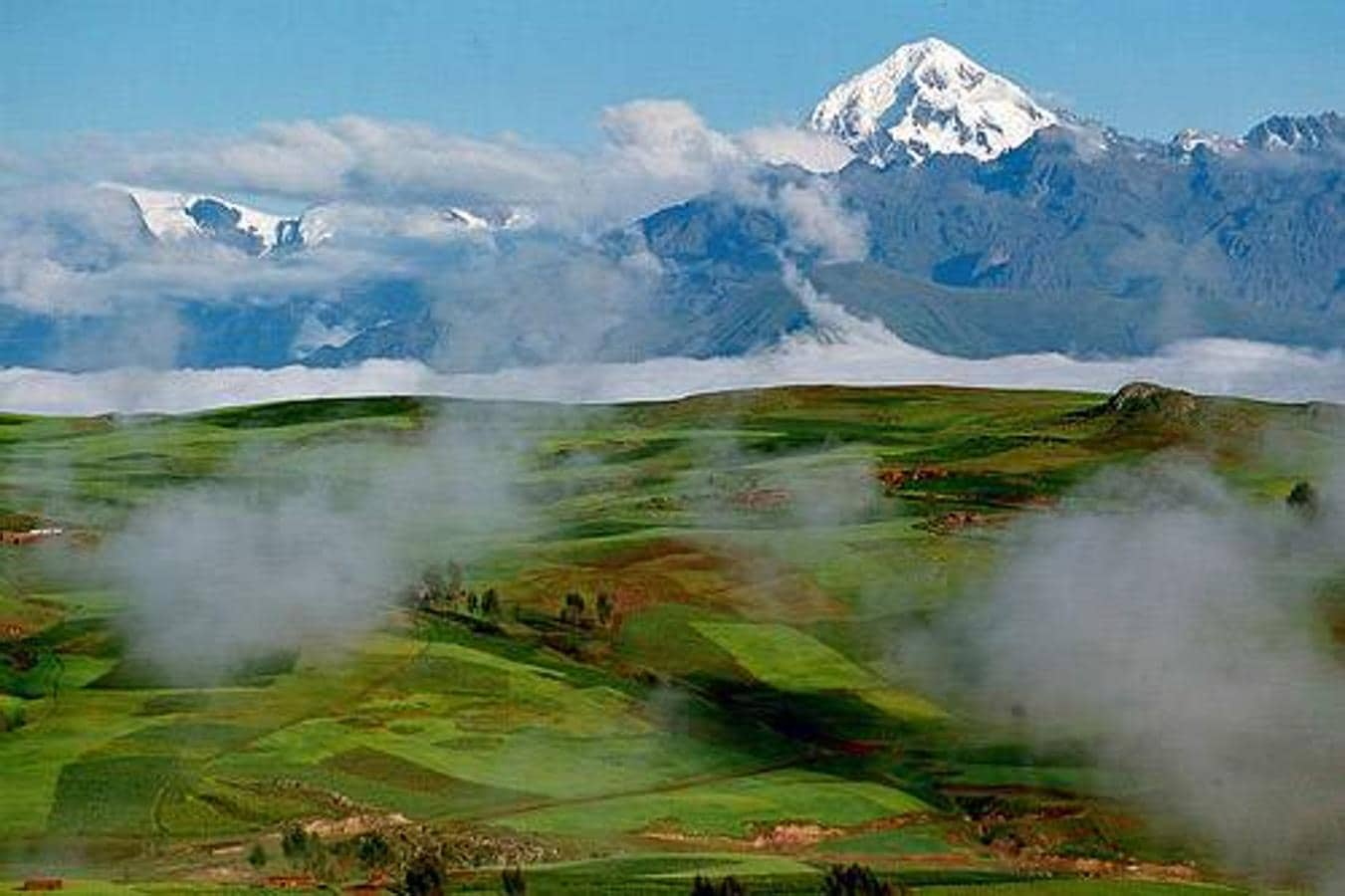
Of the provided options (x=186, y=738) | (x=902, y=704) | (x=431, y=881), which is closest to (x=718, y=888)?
(x=431, y=881)

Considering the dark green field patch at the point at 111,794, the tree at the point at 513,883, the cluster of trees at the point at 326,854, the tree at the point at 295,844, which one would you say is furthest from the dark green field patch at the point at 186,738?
the tree at the point at 513,883

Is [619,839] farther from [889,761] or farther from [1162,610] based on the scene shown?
[1162,610]

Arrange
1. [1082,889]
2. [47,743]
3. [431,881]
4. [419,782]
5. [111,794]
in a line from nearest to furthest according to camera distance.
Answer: [431,881] < [1082,889] < [111,794] < [419,782] < [47,743]

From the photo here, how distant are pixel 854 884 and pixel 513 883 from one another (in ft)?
62.4

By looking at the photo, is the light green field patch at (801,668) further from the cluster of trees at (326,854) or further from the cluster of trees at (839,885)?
the cluster of trees at (839,885)

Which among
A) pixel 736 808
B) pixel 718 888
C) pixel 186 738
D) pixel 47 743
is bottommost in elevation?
pixel 736 808

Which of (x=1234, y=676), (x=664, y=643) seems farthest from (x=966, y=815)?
(x=664, y=643)

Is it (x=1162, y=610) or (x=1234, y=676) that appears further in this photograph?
(x=1162, y=610)

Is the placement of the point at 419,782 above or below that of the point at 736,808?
above

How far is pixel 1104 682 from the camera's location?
17962 centimetres

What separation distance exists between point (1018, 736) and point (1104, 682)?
13253 mm

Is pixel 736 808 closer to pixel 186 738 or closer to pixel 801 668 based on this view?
pixel 186 738

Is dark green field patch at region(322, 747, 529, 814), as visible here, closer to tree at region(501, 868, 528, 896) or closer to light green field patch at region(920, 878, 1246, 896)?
tree at region(501, 868, 528, 896)

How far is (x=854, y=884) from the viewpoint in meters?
118
